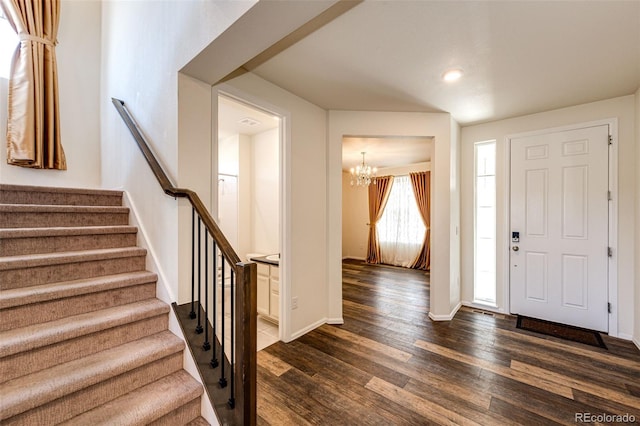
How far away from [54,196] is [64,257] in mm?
922

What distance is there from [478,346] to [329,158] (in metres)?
2.47

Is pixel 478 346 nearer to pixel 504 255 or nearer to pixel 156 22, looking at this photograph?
pixel 504 255

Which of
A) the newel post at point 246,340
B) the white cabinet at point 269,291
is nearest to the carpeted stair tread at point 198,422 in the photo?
the newel post at point 246,340

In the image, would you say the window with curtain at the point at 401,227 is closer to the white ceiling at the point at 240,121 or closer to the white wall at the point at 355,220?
the white wall at the point at 355,220

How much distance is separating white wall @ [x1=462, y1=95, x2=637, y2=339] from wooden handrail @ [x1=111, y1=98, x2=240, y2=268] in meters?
3.37

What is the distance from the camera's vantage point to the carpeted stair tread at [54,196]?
2127 millimetres

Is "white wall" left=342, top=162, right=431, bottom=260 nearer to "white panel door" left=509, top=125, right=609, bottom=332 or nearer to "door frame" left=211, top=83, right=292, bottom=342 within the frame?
"white panel door" left=509, top=125, right=609, bottom=332

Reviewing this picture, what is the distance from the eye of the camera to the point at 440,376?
7.11 ft

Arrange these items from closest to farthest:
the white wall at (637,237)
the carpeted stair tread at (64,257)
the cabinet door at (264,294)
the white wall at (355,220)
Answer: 1. the carpeted stair tread at (64,257)
2. the white wall at (637,237)
3. the cabinet door at (264,294)
4. the white wall at (355,220)

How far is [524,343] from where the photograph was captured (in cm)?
270

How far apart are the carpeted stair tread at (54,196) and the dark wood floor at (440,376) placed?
202 centimetres

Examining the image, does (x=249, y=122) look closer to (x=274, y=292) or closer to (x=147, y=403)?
(x=274, y=292)

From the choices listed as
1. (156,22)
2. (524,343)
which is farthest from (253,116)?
(524,343)

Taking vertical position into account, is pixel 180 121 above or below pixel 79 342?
above
